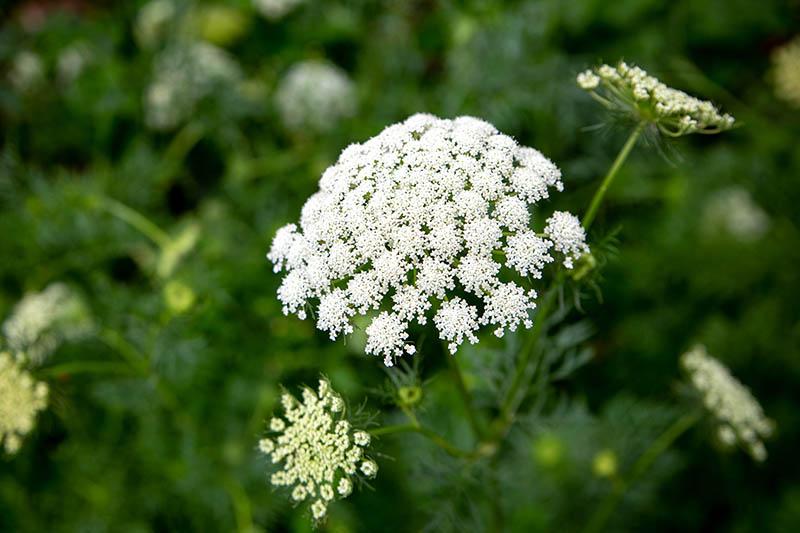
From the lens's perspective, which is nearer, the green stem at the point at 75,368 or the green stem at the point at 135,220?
the green stem at the point at 75,368

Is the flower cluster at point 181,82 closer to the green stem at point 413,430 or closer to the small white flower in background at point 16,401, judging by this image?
the small white flower in background at point 16,401

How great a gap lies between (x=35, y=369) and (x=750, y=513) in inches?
168

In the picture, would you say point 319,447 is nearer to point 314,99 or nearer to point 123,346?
point 123,346

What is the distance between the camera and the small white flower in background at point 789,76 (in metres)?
5.14

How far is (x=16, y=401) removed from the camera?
9.62ft

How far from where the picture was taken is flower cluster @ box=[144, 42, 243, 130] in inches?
205

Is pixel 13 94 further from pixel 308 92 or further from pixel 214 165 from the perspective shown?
pixel 308 92

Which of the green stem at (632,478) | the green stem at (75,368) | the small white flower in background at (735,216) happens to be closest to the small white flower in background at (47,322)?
the green stem at (75,368)

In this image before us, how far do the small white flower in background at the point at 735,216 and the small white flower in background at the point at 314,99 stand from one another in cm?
300

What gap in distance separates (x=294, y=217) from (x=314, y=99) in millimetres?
1325

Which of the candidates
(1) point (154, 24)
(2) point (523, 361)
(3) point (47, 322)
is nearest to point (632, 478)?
(2) point (523, 361)

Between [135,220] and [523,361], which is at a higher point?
[523,361]

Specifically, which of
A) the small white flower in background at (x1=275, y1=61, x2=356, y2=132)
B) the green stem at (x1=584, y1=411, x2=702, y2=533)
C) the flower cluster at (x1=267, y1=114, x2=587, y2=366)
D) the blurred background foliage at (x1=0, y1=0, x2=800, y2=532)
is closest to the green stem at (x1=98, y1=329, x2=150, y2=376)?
the blurred background foliage at (x1=0, y1=0, x2=800, y2=532)

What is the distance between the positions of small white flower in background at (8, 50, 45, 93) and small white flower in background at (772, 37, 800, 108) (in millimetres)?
6284
